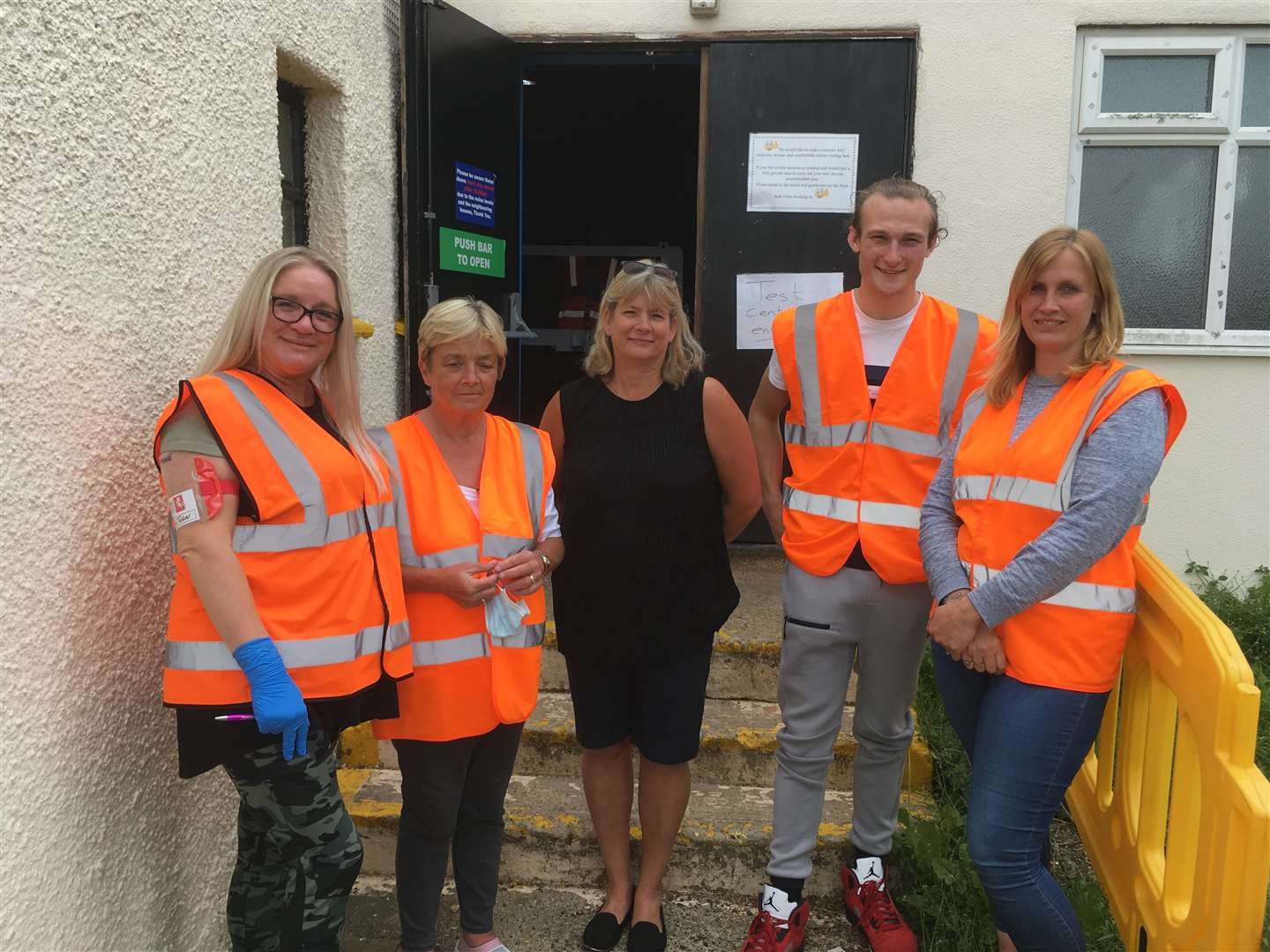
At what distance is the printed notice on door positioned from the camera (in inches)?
174

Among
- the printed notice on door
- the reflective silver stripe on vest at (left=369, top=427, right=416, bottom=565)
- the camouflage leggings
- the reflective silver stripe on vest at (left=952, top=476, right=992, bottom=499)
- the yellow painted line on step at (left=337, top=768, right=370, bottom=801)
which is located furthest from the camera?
the printed notice on door

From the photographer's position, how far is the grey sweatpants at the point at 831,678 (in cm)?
249

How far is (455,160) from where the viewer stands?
409cm

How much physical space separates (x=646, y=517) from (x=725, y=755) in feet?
4.48

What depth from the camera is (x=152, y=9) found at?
85.1 inches

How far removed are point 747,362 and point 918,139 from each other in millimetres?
1297

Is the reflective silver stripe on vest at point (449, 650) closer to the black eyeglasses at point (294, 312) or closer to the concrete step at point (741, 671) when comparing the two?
the black eyeglasses at point (294, 312)

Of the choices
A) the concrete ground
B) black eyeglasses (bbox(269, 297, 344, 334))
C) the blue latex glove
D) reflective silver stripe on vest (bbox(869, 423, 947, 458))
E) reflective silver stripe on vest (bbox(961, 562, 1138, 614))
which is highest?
black eyeglasses (bbox(269, 297, 344, 334))

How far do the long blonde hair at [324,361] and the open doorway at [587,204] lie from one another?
522 centimetres

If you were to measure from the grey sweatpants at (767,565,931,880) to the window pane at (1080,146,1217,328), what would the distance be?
9.31 ft

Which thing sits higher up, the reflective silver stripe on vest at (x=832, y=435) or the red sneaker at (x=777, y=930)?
the reflective silver stripe on vest at (x=832, y=435)

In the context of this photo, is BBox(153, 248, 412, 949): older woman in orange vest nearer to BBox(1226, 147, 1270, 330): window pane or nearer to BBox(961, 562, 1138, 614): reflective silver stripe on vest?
BBox(961, 562, 1138, 614): reflective silver stripe on vest

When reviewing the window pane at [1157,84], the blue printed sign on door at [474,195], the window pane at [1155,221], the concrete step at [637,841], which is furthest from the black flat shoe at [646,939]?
the window pane at [1157,84]

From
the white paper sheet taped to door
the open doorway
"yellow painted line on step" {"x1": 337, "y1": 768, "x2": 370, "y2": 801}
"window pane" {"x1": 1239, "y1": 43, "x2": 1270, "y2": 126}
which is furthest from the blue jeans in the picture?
the open doorway
